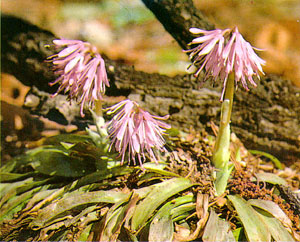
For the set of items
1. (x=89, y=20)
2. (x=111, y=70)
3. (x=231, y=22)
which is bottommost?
(x=111, y=70)

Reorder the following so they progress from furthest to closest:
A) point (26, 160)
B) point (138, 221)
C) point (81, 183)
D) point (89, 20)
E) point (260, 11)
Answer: point (89, 20)
point (26, 160)
point (260, 11)
point (81, 183)
point (138, 221)

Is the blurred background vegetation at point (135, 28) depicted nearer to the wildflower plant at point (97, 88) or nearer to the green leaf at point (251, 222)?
the wildflower plant at point (97, 88)

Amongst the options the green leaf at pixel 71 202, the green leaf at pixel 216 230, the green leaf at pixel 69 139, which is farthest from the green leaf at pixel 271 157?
the green leaf at pixel 69 139

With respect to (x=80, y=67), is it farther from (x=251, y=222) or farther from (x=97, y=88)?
(x=251, y=222)

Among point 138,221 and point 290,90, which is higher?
point 290,90

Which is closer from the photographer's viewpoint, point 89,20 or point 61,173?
point 61,173

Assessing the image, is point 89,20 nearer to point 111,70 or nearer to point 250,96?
point 111,70

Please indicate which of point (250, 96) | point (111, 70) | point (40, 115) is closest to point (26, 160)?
point (40, 115)
